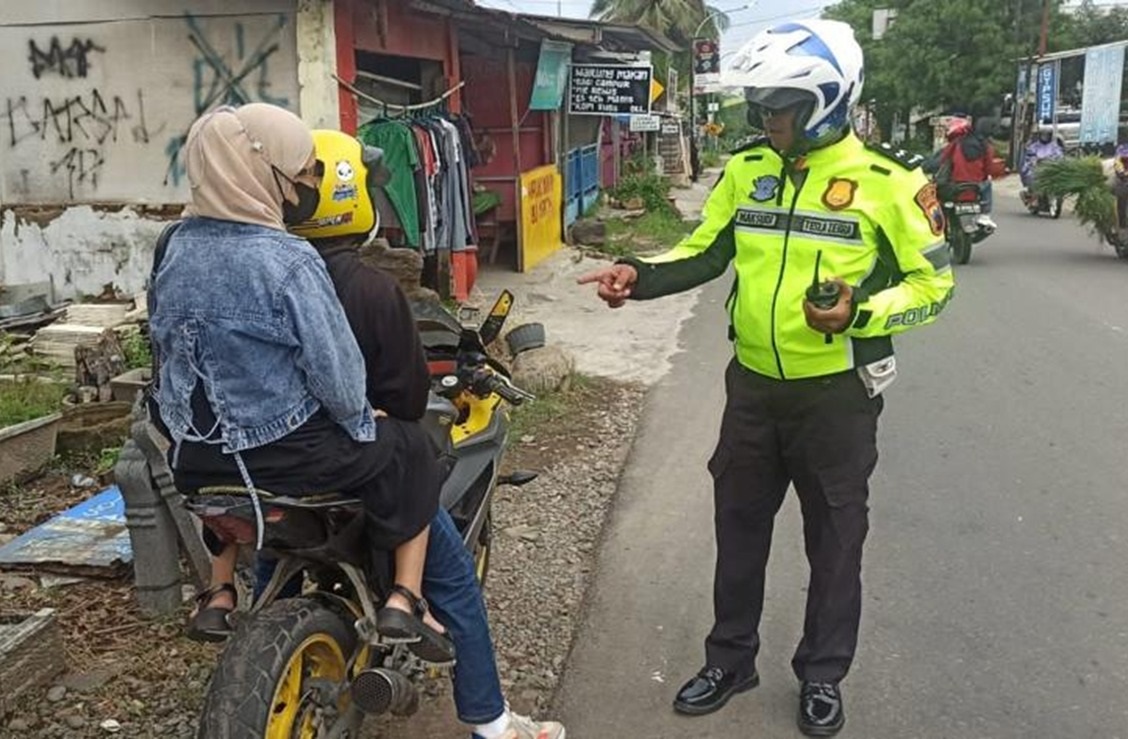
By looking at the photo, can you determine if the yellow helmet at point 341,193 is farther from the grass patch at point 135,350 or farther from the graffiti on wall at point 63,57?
the graffiti on wall at point 63,57

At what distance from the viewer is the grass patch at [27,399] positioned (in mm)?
5955

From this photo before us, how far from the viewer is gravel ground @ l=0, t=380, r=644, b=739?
334 cm

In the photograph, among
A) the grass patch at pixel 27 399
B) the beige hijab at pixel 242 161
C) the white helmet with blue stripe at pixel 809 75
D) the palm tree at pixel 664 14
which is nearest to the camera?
the beige hijab at pixel 242 161

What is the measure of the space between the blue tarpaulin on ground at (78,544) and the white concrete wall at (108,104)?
4301 mm

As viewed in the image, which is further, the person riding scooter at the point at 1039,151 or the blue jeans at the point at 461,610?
the person riding scooter at the point at 1039,151

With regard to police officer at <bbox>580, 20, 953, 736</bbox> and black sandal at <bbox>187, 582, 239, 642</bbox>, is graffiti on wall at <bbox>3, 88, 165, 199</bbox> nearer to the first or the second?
police officer at <bbox>580, 20, 953, 736</bbox>

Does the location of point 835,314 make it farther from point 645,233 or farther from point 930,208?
point 645,233

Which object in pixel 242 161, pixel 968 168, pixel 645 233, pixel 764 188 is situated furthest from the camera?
pixel 645 233

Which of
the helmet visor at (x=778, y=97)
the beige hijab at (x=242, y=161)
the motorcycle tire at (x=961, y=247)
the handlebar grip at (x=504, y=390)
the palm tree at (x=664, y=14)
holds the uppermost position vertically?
the palm tree at (x=664, y=14)

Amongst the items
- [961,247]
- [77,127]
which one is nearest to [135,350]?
[77,127]

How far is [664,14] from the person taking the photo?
41656mm

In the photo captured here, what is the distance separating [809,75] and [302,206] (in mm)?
1366

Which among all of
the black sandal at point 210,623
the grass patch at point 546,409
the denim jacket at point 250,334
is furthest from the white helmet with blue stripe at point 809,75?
the grass patch at point 546,409

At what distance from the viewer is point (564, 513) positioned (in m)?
5.18
